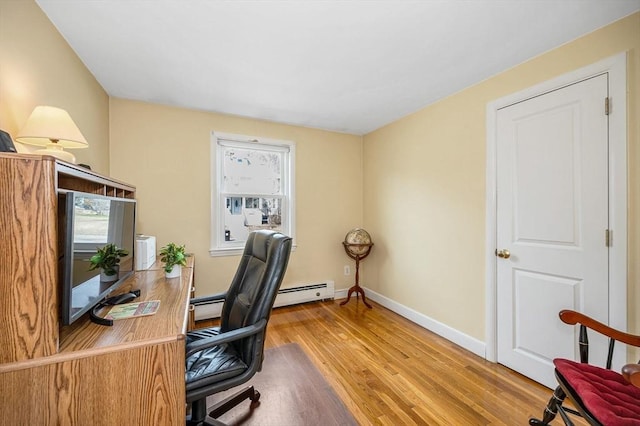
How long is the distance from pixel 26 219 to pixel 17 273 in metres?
0.16

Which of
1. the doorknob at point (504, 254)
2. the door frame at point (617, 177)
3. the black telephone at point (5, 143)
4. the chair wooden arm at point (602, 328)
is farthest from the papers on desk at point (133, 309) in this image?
the door frame at point (617, 177)

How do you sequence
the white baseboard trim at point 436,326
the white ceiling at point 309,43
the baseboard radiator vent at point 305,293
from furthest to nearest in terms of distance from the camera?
1. the baseboard radiator vent at point 305,293
2. the white baseboard trim at point 436,326
3. the white ceiling at point 309,43

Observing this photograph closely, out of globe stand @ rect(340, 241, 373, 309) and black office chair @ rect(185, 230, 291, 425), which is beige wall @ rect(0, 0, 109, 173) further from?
globe stand @ rect(340, 241, 373, 309)

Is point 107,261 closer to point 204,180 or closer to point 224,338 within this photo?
point 224,338

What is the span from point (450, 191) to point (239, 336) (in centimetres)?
228

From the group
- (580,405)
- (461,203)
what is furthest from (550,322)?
(461,203)

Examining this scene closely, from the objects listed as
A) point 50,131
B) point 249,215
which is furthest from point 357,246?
point 50,131

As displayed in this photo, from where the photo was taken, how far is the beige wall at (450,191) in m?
1.54

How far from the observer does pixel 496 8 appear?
1467mm

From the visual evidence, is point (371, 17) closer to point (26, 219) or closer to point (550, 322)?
point (26, 219)

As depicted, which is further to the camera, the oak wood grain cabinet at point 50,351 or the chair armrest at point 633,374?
the chair armrest at point 633,374

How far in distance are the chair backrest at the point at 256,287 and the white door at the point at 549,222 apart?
1.84m

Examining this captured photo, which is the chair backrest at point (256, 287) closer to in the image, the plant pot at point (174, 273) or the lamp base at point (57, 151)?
the plant pot at point (174, 273)

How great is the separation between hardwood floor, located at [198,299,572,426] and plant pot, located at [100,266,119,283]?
60.7 inches
